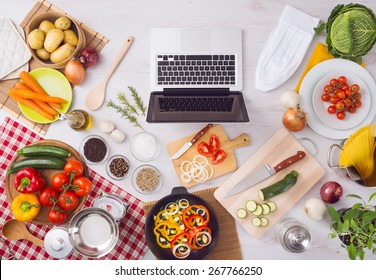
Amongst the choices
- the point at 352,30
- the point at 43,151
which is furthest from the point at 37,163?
the point at 352,30

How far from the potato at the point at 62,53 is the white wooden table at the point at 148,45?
111mm

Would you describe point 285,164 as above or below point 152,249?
above

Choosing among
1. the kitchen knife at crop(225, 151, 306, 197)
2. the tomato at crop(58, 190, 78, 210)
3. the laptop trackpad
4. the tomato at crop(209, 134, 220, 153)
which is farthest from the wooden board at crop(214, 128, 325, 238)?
the tomato at crop(58, 190, 78, 210)

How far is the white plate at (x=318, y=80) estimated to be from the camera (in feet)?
6.15

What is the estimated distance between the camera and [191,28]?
1907mm

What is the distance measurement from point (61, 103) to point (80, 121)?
0.12m

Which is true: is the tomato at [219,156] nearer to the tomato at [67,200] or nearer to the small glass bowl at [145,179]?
the small glass bowl at [145,179]

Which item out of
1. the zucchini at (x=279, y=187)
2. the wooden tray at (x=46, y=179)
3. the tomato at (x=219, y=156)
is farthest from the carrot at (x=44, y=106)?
the zucchini at (x=279, y=187)

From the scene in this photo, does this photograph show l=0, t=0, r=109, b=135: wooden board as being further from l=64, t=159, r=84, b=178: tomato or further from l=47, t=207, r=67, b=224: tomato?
l=47, t=207, r=67, b=224: tomato

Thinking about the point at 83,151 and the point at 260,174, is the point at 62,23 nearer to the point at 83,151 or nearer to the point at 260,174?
the point at 83,151

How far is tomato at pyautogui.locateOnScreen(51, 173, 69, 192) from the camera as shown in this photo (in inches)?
71.6

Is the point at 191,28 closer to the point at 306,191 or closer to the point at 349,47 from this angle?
the point at 349,47

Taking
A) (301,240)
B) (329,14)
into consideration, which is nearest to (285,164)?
(301,240)

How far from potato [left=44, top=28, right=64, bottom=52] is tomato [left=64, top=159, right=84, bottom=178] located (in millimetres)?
459
